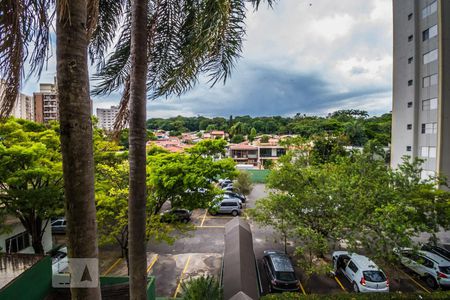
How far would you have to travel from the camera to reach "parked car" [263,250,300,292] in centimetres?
956

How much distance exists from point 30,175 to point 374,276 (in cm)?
1358

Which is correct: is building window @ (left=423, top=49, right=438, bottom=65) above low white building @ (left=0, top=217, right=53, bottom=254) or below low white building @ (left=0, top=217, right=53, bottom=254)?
above

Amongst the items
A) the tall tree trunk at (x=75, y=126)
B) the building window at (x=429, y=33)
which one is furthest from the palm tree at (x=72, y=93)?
the building window at (x=429, y=33)

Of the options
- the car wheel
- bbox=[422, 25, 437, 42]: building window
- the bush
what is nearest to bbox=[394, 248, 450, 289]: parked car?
the car wheel

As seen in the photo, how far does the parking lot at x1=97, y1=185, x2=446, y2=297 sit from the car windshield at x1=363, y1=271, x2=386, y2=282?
106 cm

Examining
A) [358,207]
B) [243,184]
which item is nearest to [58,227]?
[243,184]

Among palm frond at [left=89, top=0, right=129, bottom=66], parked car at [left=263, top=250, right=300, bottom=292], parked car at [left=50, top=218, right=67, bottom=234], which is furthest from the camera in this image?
parked car at [left=50, top=218, right=67, bottom=234]

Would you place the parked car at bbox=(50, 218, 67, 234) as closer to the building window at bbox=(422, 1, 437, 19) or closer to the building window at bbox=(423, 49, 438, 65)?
the building window at bbox=(423, 49, 438, 65)

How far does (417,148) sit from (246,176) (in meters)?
14.5

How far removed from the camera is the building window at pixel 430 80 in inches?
694

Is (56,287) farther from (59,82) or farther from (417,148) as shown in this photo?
(417,148)

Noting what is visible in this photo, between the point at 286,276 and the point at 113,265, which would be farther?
the point at 113,265

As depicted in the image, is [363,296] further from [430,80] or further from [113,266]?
[430,80]

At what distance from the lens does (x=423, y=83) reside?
1873cm
